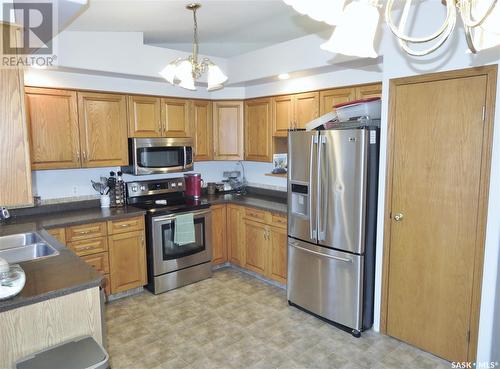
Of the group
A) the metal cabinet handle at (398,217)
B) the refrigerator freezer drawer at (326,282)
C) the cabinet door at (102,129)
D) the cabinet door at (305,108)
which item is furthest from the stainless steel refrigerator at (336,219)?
the cabinet door at (102,129)

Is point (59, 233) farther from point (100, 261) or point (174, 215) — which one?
point (174, 215)

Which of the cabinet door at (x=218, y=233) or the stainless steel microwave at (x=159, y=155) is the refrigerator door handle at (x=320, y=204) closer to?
the cabinet door at (x=218, y=233)

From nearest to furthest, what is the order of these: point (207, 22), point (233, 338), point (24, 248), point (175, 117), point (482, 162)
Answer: point (482, 162), point (24, 248), point (233, 338), point (207, 22), point (175, 117)

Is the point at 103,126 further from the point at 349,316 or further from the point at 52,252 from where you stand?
the point at 349,316

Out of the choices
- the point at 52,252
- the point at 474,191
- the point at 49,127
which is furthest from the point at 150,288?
the point at 474,191

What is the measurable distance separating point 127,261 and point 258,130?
214 centimetres

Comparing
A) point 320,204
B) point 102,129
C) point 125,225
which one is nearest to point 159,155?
point 102,129

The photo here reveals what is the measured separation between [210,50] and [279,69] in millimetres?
985

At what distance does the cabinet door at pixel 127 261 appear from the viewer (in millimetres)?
3537

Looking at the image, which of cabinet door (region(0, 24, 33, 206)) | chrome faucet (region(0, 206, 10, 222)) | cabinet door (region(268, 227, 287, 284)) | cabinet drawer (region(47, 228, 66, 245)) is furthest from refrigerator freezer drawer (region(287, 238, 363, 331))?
chrome faucet (region(0, 206, 10, 222))

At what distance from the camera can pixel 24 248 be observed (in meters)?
2.56

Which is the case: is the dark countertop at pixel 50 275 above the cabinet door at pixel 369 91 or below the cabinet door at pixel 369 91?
below

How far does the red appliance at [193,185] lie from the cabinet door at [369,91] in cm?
218

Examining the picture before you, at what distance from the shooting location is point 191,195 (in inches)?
178
